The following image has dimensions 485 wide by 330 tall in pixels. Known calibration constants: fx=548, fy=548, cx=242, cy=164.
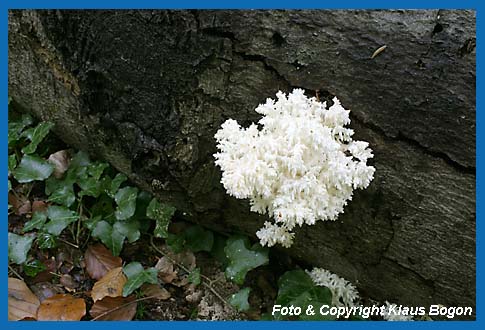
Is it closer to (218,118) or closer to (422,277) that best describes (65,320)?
(218,118)

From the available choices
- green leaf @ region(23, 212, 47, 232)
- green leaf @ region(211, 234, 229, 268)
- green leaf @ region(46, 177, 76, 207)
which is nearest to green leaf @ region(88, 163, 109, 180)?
green leaf @ region(46, 177, 76, 207)

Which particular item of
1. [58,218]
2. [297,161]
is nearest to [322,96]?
[297,161]

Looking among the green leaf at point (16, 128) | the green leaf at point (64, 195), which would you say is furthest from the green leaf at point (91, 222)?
the green leaf at point (16, 128)

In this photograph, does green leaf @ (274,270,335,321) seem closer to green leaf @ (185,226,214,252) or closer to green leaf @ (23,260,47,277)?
green leaf @ (185,226,214,252)

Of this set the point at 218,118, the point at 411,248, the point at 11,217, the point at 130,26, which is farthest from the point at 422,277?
the point at 11,217

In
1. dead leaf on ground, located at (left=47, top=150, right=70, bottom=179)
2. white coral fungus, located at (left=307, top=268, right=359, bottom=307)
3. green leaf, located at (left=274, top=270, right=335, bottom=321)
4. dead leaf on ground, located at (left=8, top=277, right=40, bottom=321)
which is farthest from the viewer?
dead leaf on ground, located at (left=47, top=150, right=70, bottom=179)

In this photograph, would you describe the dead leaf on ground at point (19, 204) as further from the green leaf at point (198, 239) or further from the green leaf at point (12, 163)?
the green leaf at point (198, 239)

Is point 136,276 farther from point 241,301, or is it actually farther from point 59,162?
point 59,162
